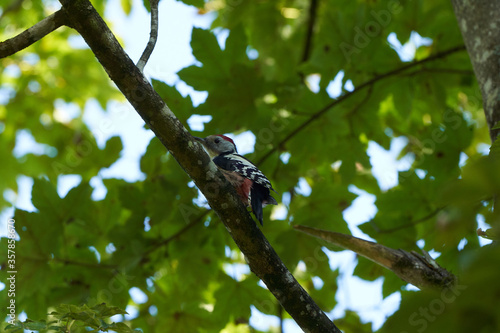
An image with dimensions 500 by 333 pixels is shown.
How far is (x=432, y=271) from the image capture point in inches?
95.4

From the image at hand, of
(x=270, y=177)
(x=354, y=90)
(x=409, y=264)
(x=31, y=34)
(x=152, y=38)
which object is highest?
(x=354, y=90)

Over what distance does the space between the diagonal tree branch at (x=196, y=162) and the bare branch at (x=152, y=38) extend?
0.60 ft

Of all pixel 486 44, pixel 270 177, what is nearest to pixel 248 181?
pixel 270 177

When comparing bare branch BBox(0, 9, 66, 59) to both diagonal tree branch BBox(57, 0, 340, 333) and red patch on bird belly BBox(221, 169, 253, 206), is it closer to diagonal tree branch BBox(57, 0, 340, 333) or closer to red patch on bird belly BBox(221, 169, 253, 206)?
diagonal tree branch BBox(57, 0, 340, 333)

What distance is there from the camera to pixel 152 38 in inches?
102

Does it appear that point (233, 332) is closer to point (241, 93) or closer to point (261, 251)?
point (241, 93)

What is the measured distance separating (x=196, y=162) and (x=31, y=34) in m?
1.03

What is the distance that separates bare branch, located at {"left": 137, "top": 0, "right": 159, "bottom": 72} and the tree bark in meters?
1.99

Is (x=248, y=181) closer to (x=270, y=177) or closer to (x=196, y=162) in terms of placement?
(x=270, y=177)

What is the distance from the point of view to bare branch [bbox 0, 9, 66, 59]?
2.21 m

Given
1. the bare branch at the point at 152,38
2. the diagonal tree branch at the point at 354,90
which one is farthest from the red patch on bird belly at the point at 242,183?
the bare branch at the point at 152,38

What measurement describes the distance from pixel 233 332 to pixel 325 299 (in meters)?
1.14

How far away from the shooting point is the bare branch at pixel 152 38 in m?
2.42

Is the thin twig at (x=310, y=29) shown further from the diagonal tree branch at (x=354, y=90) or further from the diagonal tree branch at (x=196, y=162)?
the diagonal tree branch at (x=196, y=162)
